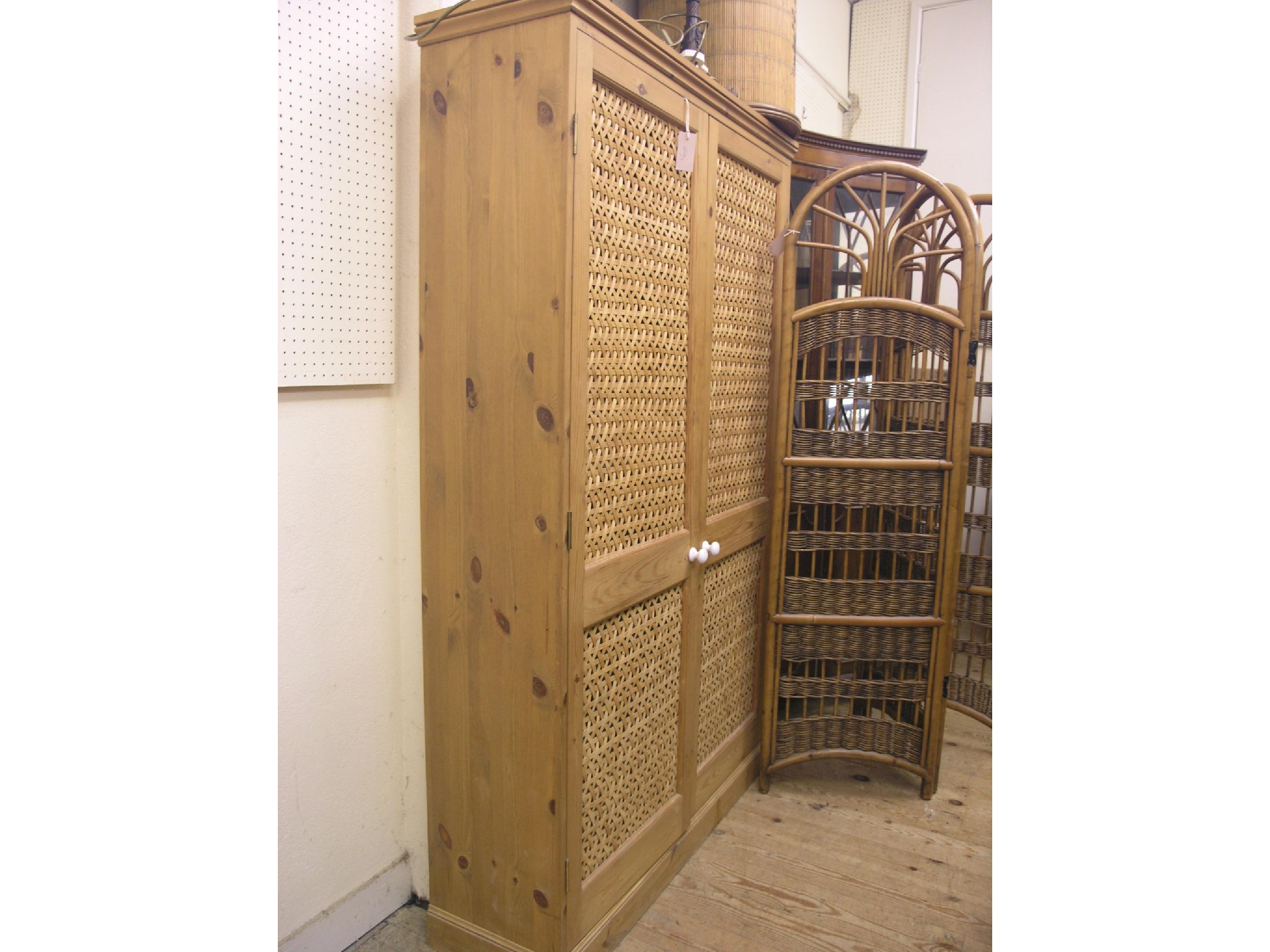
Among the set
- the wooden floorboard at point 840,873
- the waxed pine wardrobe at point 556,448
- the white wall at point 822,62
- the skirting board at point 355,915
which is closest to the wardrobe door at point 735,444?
the waxed pine wardrobe at point 556,448

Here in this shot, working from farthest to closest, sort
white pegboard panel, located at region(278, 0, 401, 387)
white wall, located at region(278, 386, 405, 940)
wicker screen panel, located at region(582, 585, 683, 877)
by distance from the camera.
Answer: wicker screen panel, located at region(582, 585, 683, 877) < white wall, located at region(278, 386, 405, 940) < white pegboard panel, located at region(278, 0, 401, 387)

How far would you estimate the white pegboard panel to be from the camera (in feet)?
5.03

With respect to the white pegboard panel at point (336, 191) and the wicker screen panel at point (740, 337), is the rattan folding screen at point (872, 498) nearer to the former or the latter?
the wicker screen panel at point (740, 337)

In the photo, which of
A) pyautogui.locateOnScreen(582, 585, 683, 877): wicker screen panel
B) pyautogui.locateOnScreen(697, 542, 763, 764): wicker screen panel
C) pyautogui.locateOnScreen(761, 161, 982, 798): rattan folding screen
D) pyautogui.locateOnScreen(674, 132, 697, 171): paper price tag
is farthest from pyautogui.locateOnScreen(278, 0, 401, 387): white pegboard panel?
pyautogui.locateOnScreen(761, 161, 982, 798): rattan folding screen

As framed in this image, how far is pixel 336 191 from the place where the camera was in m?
1.62

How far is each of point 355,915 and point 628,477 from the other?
45.6 inches

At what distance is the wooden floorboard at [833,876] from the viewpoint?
77.1 inches

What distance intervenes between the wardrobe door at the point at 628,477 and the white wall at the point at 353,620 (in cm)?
43

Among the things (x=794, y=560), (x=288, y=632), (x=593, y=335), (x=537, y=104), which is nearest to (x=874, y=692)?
(x=794, y=560)

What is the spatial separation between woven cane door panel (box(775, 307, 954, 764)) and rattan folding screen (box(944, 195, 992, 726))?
24 centimetres

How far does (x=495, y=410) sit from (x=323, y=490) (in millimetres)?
391

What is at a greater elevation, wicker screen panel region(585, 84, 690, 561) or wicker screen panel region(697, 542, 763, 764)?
wicker screen panel region(585, 84, 690, 561)

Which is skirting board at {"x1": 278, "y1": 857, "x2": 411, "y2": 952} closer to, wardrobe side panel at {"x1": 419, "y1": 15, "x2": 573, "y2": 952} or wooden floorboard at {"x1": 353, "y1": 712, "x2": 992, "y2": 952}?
wooden floorboard at {"x1": 353, "y1": 712, "x2": 992, "y2": 952}

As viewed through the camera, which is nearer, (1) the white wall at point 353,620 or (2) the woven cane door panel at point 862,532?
(1) the white wall at point 353,620
